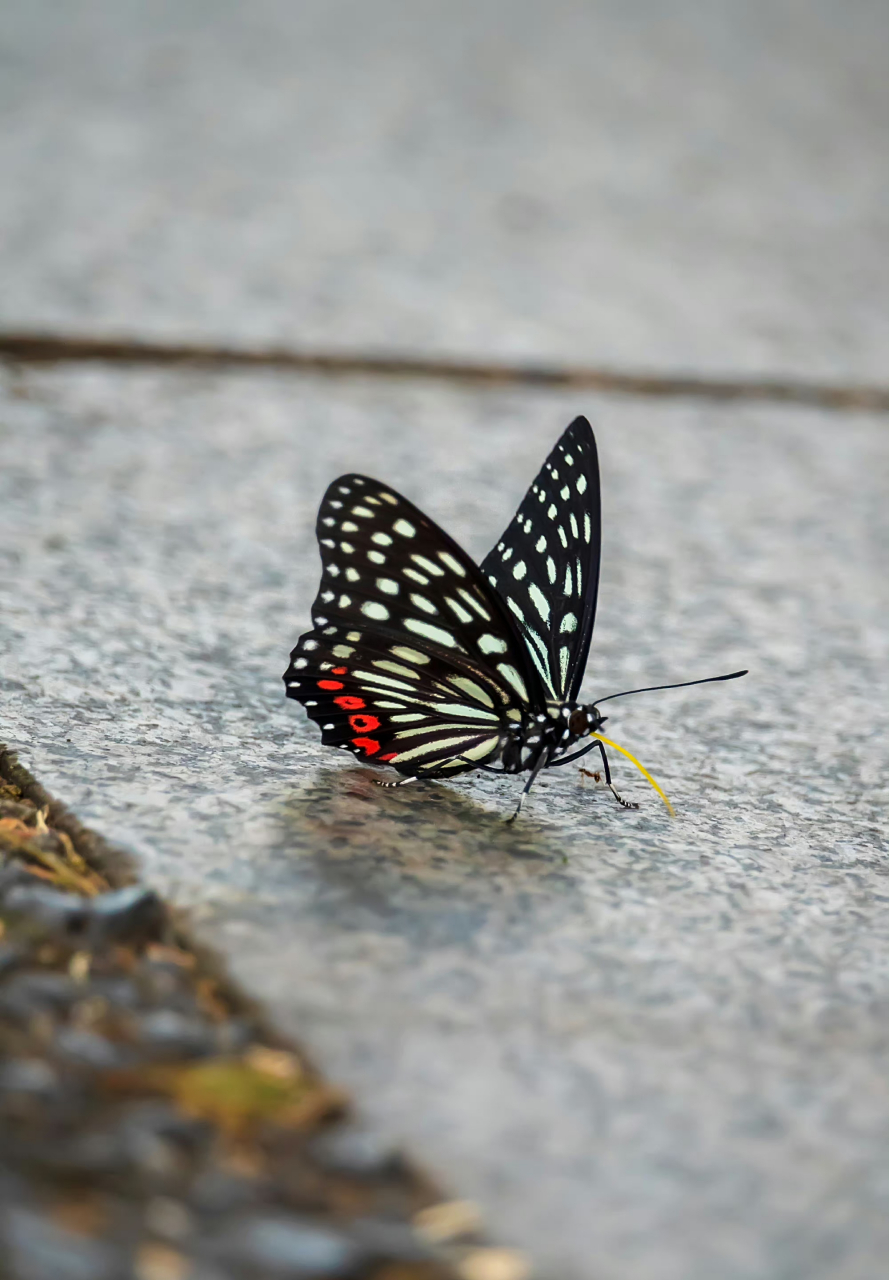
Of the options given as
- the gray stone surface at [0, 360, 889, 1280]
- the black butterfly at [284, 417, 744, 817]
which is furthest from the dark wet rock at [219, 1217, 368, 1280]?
the black butterfly at [284, 417, 744, 817]

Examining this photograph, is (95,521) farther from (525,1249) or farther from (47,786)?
(525,1249)

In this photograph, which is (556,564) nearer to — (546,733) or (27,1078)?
(546,733)

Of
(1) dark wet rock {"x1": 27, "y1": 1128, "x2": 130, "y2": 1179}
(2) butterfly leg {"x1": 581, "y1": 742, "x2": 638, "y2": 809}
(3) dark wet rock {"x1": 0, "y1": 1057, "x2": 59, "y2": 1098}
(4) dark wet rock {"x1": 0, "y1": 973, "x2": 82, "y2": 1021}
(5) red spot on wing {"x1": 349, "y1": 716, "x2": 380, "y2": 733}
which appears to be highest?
(5) red spot on wing {"x1": 349, "y1": 716, "x2": 380, "y2": 733}

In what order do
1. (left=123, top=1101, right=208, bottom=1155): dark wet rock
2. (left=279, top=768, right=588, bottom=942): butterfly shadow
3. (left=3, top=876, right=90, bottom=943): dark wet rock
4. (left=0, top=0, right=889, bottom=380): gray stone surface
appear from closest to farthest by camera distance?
(left=123, top=1101, right=208, bottom=1155): dark wet rock < (left=3, top=876, right=90, bottom=943): dark wet rock < (left=279, top=768, right=588, bottom=942): butterfly shadow < (left=0, top=0, right=889, bottom=380): gray stone surface

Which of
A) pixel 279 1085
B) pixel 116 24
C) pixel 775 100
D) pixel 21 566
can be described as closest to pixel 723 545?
pixel 21 566

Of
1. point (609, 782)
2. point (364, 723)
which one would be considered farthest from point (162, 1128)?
point (609, 782)

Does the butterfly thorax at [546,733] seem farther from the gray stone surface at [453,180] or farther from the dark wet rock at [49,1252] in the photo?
the gray stone surface at [453,180]

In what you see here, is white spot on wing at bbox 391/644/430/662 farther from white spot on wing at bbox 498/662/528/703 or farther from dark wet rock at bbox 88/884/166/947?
dark wet rock at bbox 88/884/166/947
